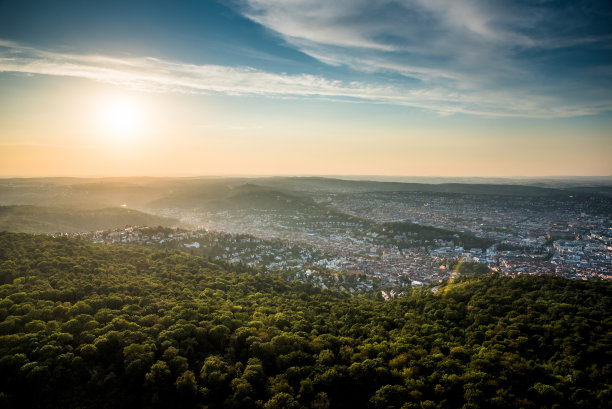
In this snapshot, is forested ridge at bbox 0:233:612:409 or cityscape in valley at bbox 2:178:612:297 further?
cityscape in valley at bbox 2:178:612:297

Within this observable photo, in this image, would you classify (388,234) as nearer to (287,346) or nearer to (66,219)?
(287,346)

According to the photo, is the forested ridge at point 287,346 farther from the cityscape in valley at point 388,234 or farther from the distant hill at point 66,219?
the distant hill at point 66,219

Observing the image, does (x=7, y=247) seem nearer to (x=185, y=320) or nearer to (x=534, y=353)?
(x=185, y=320)

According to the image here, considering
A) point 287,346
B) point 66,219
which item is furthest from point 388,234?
point 66,219

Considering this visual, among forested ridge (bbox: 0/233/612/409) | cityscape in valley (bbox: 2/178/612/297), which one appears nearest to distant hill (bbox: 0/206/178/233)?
cityscape in valley (bbox: 2/178/612/297)

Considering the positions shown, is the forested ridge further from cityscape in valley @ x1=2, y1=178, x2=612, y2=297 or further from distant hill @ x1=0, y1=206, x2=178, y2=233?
distant hill @ x1=0, y1=206, x2=178, y2=233

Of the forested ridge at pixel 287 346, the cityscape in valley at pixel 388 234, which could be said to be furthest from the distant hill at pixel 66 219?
the forested ridge at pixel 287 346
